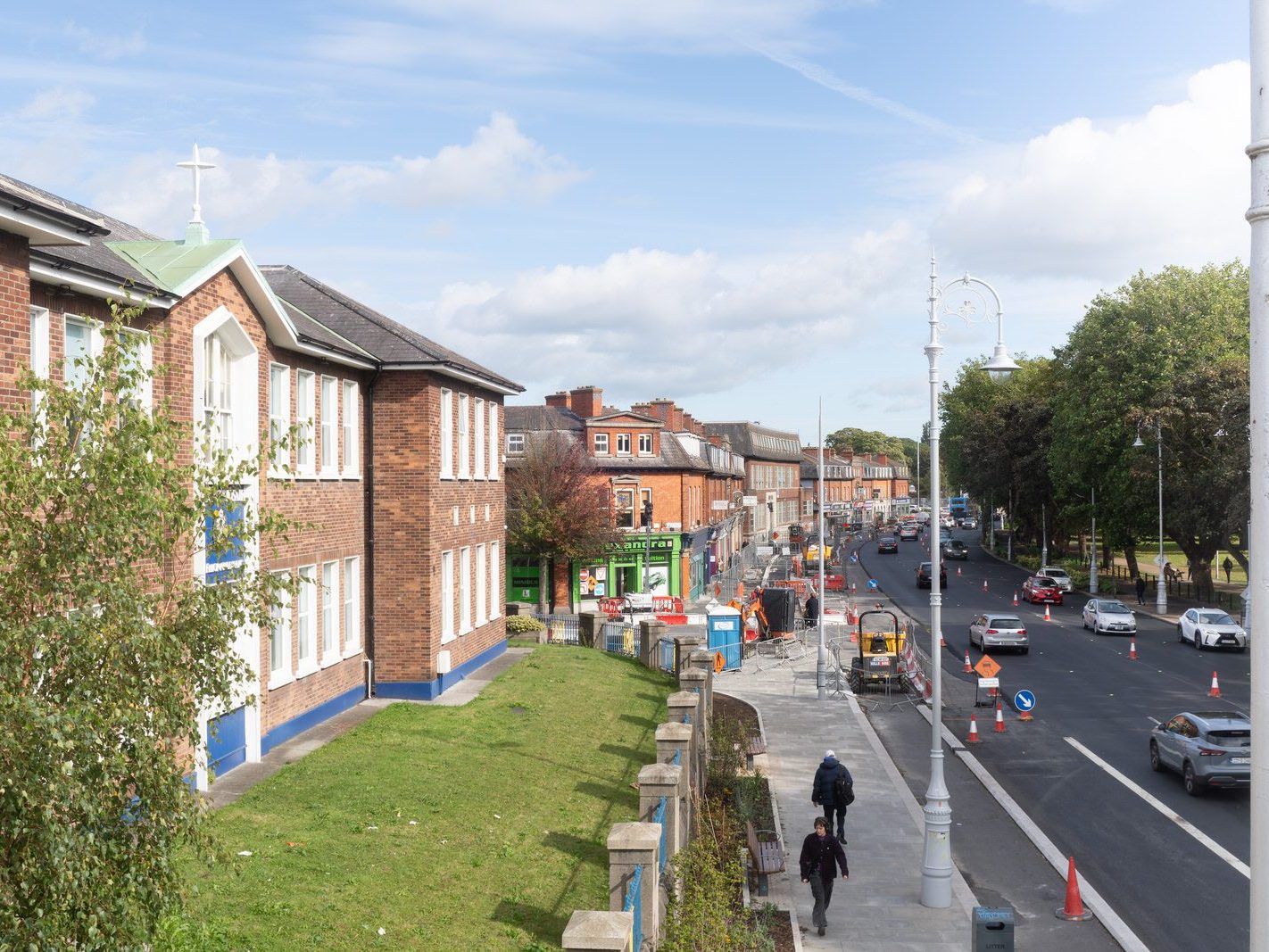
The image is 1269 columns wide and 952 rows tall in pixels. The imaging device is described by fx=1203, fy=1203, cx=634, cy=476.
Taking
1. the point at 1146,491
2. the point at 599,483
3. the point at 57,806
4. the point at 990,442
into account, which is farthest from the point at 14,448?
the point at 990,442

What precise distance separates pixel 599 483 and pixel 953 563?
37.3 meters

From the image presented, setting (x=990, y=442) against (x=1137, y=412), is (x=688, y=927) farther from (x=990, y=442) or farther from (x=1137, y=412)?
(x=990, y=442)

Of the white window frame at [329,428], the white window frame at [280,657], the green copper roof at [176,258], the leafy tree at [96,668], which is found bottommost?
the white window frame at [280,657]

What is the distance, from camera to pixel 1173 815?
Answer: 19.5 m

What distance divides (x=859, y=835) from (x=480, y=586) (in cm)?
1271

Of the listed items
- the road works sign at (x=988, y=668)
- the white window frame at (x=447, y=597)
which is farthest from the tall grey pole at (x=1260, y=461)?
the road works sign at (x=988, y=668)

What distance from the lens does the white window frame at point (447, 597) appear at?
2528 cm

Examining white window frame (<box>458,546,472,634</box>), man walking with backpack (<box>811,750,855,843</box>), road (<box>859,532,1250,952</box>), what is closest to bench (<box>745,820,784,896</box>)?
man walking with backpack (<box>811,750,855,843</box>)

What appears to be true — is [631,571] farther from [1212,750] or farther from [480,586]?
A: [1212,750]

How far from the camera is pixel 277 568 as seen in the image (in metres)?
18.9

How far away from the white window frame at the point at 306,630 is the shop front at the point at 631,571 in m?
32.8

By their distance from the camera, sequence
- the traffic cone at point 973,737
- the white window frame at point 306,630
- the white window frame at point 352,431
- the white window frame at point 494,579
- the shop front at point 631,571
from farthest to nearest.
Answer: the shop front at point 631,571 → the white window frame at point 494,579 → the traffic cone at point 973,737 → the white window frame at point 352,431 → the white window frame at point 306,630

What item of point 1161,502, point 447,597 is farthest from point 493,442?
point 1161,502

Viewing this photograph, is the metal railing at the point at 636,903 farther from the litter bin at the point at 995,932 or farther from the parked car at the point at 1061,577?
the parked car at the point at 1061,577
